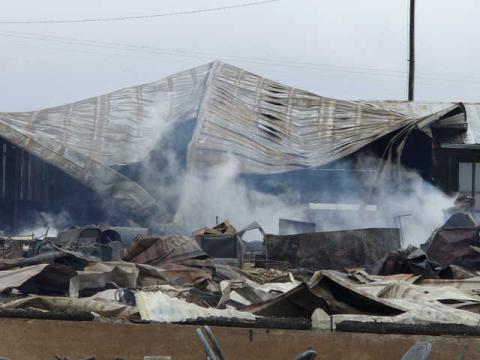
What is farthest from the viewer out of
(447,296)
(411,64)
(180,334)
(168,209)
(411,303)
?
(411,64)

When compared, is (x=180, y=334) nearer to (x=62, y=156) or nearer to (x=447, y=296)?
(x=447, y=296)

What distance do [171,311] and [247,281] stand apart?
11.9 feet

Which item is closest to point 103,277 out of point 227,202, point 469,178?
point 227,202

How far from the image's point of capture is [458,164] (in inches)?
965

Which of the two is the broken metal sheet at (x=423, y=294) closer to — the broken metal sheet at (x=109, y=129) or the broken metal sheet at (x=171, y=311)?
the broken metal sheet at (x=171, y=311)

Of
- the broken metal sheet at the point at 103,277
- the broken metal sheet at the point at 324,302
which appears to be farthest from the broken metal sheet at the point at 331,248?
the broken metal sheet at the point at 324,302

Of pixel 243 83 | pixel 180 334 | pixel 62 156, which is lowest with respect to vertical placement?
pixel 180 334

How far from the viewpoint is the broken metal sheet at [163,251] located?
491 inches

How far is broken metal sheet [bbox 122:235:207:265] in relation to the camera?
40.9ft

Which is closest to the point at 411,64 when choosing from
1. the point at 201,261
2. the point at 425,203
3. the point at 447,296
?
the point at 425,203

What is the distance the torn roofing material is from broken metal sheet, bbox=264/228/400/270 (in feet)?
21.0

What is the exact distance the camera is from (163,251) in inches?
500

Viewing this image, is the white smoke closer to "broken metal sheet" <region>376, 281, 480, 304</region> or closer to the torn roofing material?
the torn roofing material

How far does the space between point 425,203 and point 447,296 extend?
14.0 m
